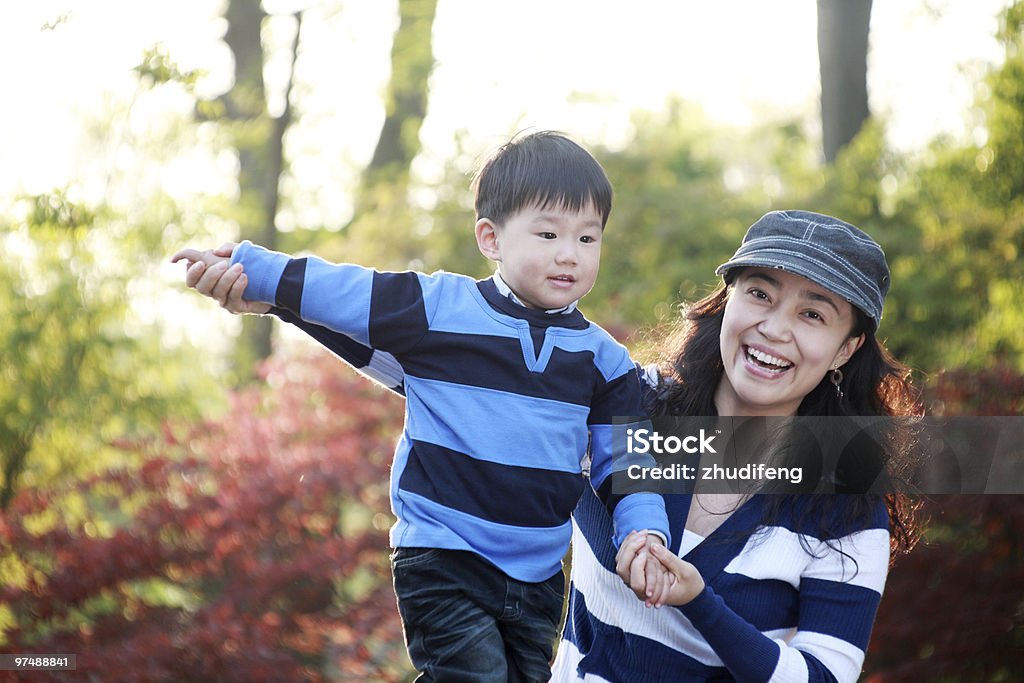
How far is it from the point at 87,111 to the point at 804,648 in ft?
20.1

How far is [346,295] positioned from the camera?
84.9 inches

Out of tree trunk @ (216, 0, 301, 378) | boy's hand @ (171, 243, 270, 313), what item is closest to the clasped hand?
boy's hand @ (171, 243, 270, 313)

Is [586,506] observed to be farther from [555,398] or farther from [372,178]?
[372,178]

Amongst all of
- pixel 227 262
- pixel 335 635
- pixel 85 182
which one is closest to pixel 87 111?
pixel 85 182

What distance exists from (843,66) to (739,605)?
8716mm

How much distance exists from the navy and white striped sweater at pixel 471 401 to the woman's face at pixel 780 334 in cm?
41

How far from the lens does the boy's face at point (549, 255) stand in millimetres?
2238

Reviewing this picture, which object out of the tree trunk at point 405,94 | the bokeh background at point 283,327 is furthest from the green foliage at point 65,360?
the tree trunk at point 405,94

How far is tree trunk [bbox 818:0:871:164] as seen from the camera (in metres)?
10.1

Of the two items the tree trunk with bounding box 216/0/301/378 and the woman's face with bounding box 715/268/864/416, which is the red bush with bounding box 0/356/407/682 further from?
the tree trunk with bounding box 216/0/301/378

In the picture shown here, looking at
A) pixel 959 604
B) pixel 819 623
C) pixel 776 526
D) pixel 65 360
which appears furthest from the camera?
pixel 65 360

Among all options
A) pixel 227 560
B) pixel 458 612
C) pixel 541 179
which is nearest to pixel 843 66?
pixel 227 560

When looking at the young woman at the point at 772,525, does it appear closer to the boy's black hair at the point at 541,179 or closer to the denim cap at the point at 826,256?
the denim cap at the point at 826,256

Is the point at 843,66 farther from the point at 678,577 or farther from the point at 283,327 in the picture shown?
the point at 678,577
